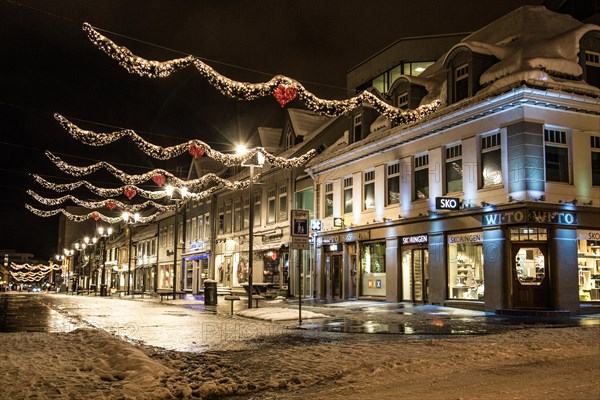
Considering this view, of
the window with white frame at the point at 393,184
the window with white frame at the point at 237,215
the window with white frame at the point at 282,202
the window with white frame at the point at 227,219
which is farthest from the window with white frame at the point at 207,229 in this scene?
the window with white frame at the point at 393,184

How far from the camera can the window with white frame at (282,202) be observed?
38.8 meters

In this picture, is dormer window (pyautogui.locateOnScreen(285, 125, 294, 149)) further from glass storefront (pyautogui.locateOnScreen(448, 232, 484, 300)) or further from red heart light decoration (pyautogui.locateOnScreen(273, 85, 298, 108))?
red heart light decoration (pyautogui.locateOnScreen(273, 85, 298, 108))

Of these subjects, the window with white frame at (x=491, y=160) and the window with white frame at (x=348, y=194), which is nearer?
the window with white frame at (x=491, y=160)

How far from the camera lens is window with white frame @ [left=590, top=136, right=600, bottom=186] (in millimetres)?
21891

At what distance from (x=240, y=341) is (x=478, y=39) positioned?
20560 millimetres

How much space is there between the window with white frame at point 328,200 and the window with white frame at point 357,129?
3112mm

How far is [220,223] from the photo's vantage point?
50062 millimetres

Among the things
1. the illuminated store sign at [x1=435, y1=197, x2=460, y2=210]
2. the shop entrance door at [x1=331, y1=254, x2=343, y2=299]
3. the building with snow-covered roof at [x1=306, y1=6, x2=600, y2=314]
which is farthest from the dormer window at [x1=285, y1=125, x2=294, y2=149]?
the illuminated store sign at [x1=435, y1=197, x2=460, y2=210]

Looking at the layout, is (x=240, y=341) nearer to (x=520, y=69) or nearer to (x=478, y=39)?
(x=520, y=69)

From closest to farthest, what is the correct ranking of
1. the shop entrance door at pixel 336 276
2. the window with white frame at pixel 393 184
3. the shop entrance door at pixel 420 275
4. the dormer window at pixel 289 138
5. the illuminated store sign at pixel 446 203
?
the illuminated store sign at pixel 446 203 → the shop entrance door at pixel 420 275 → the window with white frame at pixel 393 184 → the shop entrance door at pixel 336 276 → the dormer window at pixel 289 138

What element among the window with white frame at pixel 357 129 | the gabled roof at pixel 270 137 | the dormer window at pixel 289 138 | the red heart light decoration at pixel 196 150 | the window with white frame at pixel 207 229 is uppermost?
the gabled roof at pixel 270 137

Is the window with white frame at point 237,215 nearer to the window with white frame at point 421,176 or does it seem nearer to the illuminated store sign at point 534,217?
the window with white frame at point 421,176

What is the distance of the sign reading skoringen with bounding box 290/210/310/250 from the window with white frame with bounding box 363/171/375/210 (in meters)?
13.0

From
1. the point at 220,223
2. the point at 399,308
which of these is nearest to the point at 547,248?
the point at 399,308
